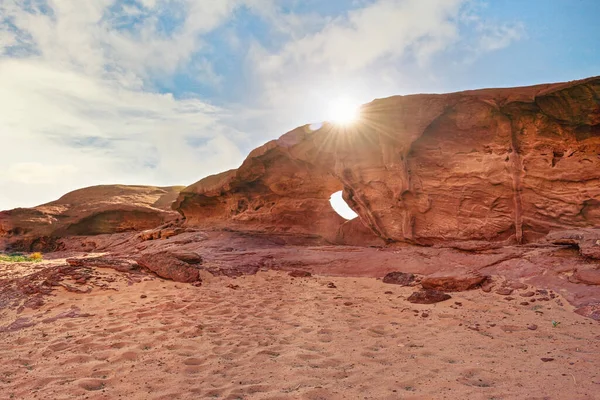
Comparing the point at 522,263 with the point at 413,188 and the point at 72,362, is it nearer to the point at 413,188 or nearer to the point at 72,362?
the point at 413,188

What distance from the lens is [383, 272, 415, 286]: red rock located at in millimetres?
8250

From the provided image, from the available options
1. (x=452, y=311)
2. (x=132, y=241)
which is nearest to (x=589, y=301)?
(x=452, y=311)

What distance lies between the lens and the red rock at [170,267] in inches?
332

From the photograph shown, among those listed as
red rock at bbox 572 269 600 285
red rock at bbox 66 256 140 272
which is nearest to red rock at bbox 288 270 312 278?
red rock at bbox 66 256 140 272

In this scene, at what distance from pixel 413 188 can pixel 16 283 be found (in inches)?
386

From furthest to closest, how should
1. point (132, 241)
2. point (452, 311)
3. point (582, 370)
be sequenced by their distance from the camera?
point (132, 241)
point (452, 311)
point (582, 370)

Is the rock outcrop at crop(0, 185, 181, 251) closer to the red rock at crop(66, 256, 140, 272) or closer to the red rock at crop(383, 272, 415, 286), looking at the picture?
the red rock at crop(66, 256, 140, 272)

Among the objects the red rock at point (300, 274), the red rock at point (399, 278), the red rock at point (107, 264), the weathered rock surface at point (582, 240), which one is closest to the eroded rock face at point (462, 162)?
the weathered rock surface at point (582, 240)

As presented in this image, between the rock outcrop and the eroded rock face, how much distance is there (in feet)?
34.4

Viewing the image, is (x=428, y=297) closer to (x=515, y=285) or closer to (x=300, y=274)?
(x=515, y=285)

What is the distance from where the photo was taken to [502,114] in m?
9.71

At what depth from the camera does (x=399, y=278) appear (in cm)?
846

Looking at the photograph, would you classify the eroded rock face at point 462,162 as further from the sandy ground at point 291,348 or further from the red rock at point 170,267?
the red rock at point 170,267

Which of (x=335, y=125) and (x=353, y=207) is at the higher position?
(x=335, y=125)
